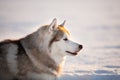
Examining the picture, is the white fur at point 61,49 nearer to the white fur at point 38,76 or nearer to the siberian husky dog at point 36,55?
the siberian husky dog at point 36,55

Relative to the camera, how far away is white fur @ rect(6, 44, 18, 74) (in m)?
13.7

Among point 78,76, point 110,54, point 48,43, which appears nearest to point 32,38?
point 48,43

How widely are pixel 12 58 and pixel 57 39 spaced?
112cm

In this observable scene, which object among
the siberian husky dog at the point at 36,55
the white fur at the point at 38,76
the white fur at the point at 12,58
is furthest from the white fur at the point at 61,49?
the white fur at the point at 12,58

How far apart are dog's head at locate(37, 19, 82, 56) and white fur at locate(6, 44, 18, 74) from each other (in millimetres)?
756

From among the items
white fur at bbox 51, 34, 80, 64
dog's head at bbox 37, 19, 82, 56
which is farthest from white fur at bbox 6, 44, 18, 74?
white fur at bbox 51, 34, 80, 64

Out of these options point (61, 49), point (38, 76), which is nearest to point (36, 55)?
point (38, 76)

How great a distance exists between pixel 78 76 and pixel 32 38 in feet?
7.39

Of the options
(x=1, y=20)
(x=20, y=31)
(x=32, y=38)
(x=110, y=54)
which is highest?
(x=1, y=20)

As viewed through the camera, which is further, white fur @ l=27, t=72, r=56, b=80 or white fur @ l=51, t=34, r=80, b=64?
white fur @ l=51, t=34, r=80, b=64

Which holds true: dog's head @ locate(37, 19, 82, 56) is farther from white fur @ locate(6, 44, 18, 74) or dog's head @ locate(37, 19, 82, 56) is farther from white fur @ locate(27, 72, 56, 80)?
white fur @ locate(6, 44, 18, 74)

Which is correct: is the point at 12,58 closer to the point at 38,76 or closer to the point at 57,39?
the point at 38,76

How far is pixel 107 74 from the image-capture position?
16031 mm

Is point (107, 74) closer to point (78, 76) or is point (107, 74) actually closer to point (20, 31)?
point (78, 76)
